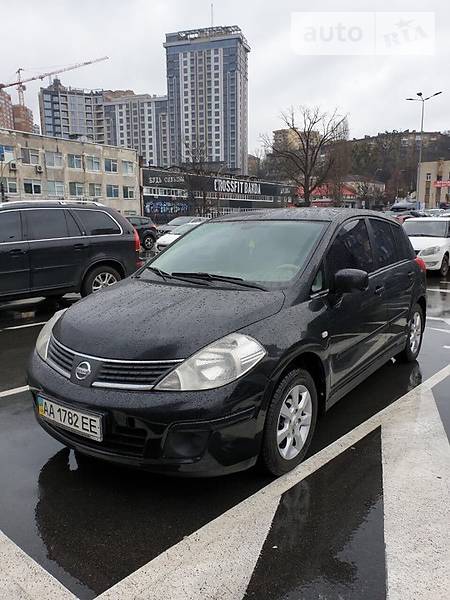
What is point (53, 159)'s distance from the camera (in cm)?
5675

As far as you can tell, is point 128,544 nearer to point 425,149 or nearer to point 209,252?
point 209,252

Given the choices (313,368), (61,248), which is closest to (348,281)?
(313,368)

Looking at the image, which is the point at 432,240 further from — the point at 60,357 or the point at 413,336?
the point at 60,357

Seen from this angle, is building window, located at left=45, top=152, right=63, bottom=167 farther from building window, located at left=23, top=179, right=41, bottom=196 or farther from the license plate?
the license plate

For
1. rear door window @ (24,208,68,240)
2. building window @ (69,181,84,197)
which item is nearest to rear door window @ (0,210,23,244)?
rear door window @ (24,208,68,240)

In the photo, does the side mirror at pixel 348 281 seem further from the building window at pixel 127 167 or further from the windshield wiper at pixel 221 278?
the building window at pixel 127 167

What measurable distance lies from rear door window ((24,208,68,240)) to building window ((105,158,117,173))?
191ft

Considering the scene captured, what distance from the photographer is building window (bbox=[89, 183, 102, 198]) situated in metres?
61.4

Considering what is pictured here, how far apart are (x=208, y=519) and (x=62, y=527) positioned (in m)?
0.78

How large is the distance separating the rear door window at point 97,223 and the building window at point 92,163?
5583cm

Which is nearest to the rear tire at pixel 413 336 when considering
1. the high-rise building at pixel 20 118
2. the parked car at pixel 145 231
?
the parked car at pixel 145 231

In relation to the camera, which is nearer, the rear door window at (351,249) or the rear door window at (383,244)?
the rear door window at (351,249)

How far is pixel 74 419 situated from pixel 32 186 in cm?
5694

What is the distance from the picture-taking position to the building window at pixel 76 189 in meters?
59.3
